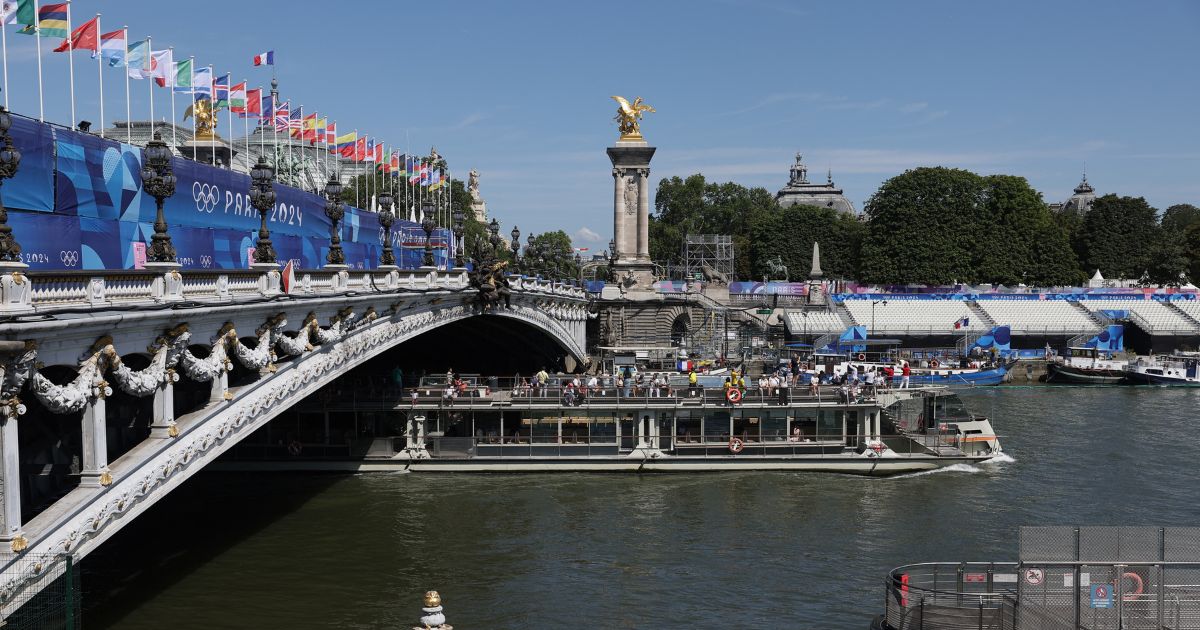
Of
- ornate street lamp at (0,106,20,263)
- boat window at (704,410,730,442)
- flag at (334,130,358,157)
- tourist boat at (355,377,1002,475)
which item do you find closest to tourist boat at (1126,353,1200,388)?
tourist boat at (355,377,1002,475)

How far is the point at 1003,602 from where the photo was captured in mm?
21000

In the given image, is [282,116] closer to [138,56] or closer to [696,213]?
[138,56]

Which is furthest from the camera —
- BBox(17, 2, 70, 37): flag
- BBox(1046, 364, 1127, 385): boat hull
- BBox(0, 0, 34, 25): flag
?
BBox(1046, 364, 1127, 385): boat hull

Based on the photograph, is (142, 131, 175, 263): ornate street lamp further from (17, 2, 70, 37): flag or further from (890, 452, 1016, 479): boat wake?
(890, 452, 1016, 479): boat wake

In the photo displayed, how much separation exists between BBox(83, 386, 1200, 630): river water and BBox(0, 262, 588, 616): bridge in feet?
17.3

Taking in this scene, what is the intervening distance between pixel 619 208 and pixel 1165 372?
40.3m

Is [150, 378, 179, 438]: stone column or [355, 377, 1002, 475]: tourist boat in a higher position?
[150, 378, 179, 438]: stone column

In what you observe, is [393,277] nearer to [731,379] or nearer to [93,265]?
[93,265]

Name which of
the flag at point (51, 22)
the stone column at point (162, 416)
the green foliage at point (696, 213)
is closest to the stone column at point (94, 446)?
the stone column at point (162, 416)

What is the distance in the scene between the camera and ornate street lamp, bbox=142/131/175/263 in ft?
69.6

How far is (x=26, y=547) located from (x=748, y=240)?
135 m

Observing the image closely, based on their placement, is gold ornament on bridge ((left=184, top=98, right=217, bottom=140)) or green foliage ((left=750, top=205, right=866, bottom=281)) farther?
green foliage ((left=750, top=205, right=866, bottom=281))

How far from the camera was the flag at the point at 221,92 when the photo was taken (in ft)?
157

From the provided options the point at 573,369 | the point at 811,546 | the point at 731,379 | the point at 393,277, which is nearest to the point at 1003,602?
the point at 811,546
